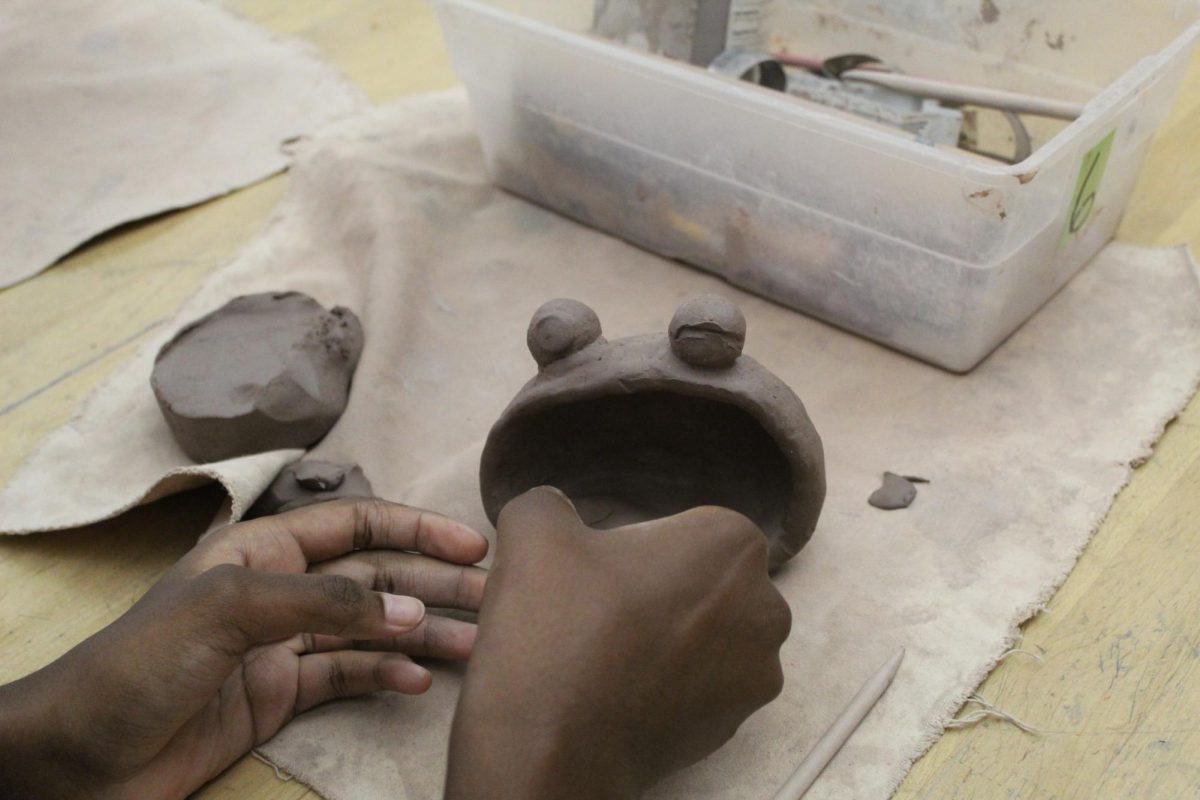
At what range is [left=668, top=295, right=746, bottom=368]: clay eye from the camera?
1.29m

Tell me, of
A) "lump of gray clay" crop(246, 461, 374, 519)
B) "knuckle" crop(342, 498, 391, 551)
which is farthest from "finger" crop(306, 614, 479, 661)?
"lump of gray clay" crop(246, 461, 374, 519)

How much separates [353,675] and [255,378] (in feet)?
1.67

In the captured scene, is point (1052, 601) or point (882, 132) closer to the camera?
point (1052, 601)

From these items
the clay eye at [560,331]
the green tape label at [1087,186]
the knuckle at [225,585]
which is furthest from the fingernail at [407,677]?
the green tape label at [1087,186]

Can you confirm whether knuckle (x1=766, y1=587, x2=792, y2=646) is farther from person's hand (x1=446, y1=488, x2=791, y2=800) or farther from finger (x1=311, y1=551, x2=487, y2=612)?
finger (x1=311, y1=551, x2=487, y2=612)

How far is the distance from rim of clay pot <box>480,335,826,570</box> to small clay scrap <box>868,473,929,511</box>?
0.21 metres

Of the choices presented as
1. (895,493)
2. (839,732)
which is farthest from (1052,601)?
(839,732)

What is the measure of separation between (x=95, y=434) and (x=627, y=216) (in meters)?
0.95

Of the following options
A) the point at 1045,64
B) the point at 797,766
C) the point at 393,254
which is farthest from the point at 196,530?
the point at 1045,64

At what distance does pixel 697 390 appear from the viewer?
1.33 metres

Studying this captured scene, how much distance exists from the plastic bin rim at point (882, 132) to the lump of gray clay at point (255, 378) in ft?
2.01

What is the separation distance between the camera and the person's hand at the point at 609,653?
3.37 feet

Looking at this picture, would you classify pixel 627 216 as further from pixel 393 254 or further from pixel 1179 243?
pixel 1179 243

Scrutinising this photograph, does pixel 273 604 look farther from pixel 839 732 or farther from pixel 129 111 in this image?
pixel 129 111
